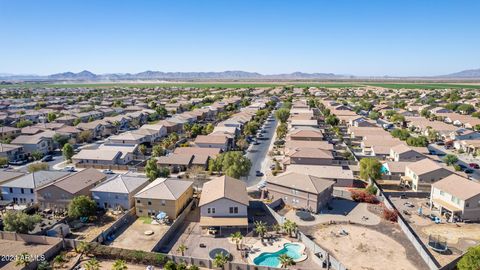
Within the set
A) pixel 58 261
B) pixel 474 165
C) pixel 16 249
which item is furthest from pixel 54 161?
pixel 474 165

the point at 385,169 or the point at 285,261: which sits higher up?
the point at 385,169

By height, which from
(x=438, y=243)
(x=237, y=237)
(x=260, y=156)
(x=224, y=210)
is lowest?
(x=438, y=243)

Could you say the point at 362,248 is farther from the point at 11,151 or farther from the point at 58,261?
the point at 11,151

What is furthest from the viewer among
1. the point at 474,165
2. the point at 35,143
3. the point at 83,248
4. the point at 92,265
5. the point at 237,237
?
the point at 35,143

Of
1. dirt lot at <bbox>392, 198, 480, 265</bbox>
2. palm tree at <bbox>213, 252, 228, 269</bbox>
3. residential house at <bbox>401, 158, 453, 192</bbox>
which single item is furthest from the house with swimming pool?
residential house at <bbox>401, 158, 453, 192</bbox>

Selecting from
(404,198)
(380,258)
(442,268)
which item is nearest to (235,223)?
(380,258)

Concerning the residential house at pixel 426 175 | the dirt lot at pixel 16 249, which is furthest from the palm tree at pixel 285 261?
the residential house at pixel 426 175

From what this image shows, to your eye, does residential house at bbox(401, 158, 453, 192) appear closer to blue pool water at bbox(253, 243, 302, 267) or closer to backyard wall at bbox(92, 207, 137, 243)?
blue pool water at bbox(253, 243, 302, 267)
